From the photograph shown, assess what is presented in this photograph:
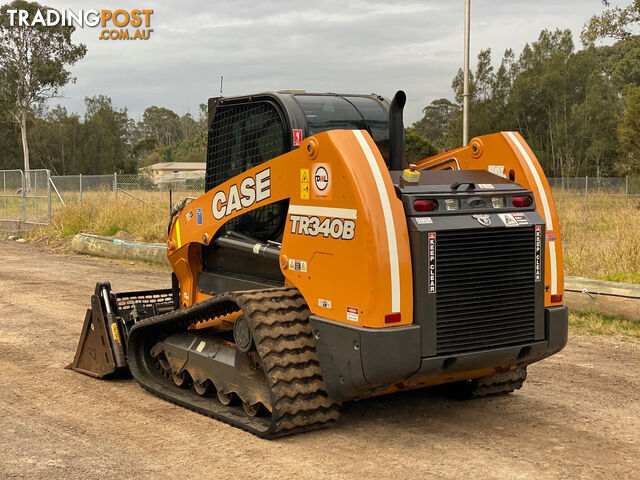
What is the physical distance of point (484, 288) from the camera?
191 inches

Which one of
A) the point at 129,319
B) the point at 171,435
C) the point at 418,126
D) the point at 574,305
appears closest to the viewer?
the point at 171,435

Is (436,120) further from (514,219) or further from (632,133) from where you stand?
(514,219)

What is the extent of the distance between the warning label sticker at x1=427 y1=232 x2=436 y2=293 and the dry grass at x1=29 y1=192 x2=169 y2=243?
13.5 m

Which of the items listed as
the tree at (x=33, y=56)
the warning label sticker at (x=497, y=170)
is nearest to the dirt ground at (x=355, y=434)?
the warning label sticker at (x=497, y=170)

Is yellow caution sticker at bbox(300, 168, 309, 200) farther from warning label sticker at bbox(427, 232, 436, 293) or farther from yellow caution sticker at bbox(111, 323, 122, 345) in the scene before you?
yellow caution sticker at bbox(111, 323, 122, 345)

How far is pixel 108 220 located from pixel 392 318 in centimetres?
1597

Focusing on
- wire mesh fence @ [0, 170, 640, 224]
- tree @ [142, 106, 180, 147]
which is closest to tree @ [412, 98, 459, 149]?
tree @ [142, 106, 180, 147]

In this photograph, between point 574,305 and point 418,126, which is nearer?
point 574,305

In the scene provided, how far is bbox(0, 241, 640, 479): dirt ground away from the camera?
4.55m

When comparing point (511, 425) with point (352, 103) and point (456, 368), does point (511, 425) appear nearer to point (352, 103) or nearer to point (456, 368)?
point (456, 368)

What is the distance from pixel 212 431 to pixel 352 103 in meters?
2.60

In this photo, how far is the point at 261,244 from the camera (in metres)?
5.73

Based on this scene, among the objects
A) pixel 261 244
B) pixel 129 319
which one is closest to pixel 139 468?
pixel 261 244

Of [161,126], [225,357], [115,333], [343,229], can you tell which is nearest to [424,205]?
[343,229]
